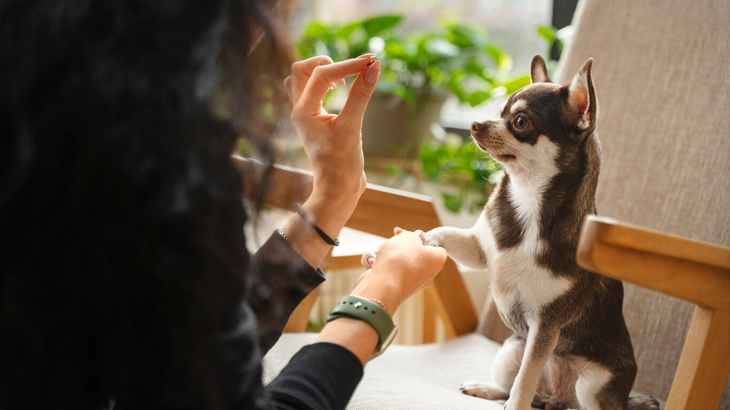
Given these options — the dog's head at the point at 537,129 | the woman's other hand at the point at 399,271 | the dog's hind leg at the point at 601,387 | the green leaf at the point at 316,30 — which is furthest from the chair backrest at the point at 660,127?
the green leaf at the point at 316,30

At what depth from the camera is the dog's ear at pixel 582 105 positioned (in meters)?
0.79

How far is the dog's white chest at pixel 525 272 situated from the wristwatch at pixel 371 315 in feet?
0.71

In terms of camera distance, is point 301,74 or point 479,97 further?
point 479,97

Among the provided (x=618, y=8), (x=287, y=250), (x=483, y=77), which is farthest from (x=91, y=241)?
(x=483, y=77)

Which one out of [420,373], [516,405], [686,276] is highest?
[686,276]

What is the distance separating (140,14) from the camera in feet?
1.47

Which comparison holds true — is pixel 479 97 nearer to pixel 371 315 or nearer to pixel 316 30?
pixel 316 30

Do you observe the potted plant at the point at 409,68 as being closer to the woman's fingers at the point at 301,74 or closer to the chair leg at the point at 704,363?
the woman's fingers at the point at 301,74

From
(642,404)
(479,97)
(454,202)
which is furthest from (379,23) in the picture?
(642,404)

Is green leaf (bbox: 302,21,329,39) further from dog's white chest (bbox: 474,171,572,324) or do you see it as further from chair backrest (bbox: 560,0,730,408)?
dog's white chest (bbox: 474,171,572,324)

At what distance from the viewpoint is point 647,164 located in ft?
3.87

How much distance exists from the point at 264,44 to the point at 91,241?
226mm

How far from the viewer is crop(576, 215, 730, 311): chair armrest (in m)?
0.61

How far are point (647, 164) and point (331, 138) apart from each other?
656 mm
